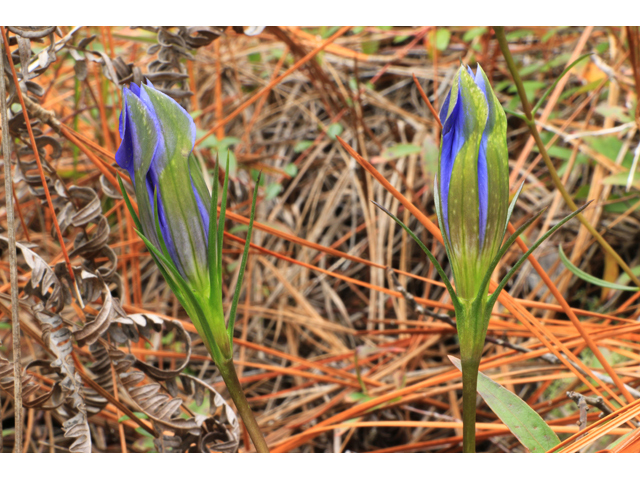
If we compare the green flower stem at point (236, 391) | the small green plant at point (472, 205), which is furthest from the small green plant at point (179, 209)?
the small green plant at point (472, 205)

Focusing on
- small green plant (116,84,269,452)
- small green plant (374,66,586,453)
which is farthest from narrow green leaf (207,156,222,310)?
small green plant (374,66,586,453)

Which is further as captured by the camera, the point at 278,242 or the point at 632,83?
the point at 278,242

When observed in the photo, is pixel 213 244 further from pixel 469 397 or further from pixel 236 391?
pixel 469 397

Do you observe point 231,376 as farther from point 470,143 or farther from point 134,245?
point 134,245

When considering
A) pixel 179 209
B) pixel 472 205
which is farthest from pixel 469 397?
pixel 179 209

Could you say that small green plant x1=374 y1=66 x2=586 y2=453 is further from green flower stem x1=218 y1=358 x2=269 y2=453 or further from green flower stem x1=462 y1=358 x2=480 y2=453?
green flower stem x1=218 y1=358 x2=269 y2=453

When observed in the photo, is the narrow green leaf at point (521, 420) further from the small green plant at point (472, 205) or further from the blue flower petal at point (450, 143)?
the blue flower petal at point (450, 143)
